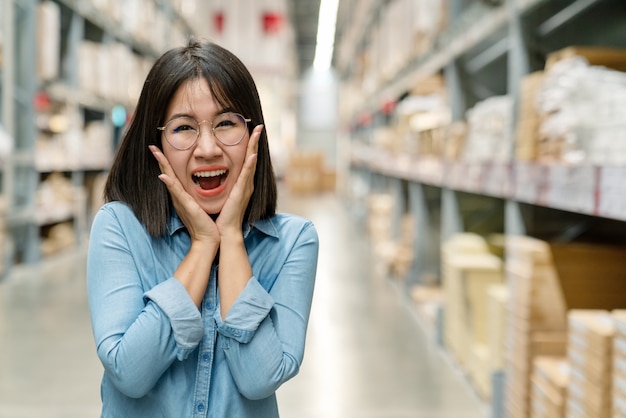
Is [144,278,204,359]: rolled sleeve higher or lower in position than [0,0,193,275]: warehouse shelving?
lower

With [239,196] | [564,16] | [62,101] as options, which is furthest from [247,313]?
[62,101]

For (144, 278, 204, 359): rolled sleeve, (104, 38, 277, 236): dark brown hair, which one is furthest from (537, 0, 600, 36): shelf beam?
(144, 278, 204, 359): rolled sleeve

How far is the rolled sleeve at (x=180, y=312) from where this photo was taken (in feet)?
4.32

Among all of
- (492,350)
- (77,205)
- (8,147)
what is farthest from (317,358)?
(77,205)

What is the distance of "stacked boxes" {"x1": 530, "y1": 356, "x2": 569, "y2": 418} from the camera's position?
249 centimetres

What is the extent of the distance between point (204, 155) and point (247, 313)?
31 cm

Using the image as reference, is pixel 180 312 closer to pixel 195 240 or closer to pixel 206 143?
pixel 195 240

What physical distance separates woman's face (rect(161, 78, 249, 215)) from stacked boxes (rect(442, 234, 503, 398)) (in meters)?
2.61

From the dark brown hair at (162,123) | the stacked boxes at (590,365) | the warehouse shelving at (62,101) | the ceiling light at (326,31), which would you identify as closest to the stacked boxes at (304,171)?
the ceiling light at (326,31)

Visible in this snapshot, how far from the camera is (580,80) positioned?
2617 millimetres

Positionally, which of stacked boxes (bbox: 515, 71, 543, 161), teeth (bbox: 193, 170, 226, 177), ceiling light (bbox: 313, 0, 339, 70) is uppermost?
ceiling light (bbox: 313, 0, 339, 70)

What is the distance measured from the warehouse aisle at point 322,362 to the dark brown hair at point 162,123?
78.8 inches

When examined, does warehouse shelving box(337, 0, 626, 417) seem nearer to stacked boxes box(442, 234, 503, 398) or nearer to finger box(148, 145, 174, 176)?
stacked boxes box(442, 234, 503, 398)

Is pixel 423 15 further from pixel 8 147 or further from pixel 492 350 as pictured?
pixel 8 147
